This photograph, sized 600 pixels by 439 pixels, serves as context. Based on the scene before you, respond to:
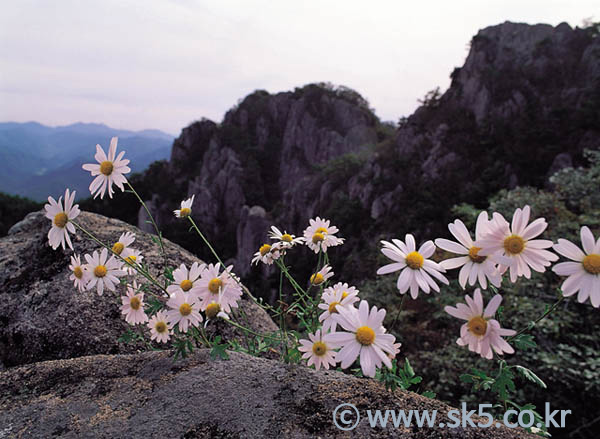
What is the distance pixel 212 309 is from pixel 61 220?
0.66m

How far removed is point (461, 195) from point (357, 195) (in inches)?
313

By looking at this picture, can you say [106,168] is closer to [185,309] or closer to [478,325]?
[185,309]

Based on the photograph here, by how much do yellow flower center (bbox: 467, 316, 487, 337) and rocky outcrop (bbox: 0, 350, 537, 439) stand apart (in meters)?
0.37

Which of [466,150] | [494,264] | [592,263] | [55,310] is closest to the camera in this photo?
[592,263]

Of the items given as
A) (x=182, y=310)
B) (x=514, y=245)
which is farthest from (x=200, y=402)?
(x=514, y=245)

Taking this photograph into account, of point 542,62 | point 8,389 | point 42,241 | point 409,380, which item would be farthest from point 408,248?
point 542,62

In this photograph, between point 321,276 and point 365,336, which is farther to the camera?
point 321,276

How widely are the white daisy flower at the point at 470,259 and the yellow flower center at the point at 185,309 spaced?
2.81 feet

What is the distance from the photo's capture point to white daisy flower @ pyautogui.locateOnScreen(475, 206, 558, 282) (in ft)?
3.18

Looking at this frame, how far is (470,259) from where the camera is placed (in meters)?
1.06

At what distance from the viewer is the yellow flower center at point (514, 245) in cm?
100

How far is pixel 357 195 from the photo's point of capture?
28531 mm

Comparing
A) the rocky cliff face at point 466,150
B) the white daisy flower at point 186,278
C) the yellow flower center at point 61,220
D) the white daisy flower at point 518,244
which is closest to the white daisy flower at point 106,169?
the yellow flower center at point 61,220

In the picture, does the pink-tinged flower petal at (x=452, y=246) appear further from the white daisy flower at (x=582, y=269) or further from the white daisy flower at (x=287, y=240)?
the white daisy flower at (x=287, y=240)
